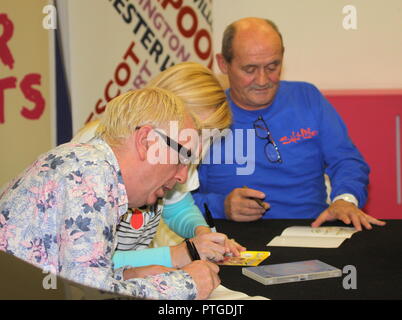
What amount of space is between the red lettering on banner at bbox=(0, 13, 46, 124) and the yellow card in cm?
199

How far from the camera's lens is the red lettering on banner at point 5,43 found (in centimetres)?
348

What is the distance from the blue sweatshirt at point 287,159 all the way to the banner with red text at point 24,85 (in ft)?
3.51

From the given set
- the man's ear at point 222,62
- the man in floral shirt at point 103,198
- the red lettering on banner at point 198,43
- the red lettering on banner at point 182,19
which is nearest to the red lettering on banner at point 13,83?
the man's ear at point 222,62

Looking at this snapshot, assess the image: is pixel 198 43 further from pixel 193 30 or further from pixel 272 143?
pixel 272 143

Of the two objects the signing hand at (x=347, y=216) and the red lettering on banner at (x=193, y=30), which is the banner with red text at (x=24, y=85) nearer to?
the red lettering on banner at (x=193, y=30)

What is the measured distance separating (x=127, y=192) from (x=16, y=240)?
0.96ft

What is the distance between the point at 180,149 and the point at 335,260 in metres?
0.61

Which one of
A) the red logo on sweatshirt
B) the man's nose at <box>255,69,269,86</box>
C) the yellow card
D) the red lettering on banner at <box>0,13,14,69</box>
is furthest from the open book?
the red lettering on banner at <box>0,13,14,69</box>

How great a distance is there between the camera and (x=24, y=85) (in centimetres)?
354

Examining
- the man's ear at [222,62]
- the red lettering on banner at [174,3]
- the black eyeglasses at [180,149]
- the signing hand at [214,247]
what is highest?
the red lettering on banner at [174,3]

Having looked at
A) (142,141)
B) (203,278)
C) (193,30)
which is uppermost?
(193,30)

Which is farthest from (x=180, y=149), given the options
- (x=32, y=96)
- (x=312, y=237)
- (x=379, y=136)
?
(x=379, y=136)

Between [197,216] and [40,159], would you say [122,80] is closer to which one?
[197,216]

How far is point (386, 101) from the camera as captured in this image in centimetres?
427
